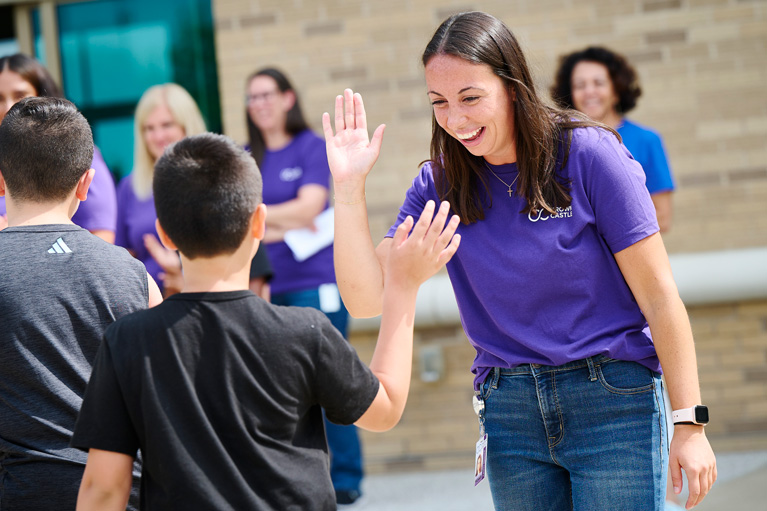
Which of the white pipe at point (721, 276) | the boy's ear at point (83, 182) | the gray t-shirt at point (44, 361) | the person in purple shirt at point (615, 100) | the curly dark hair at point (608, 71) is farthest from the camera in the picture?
the white pipe at point (721, 276)

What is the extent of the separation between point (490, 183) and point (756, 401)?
3.64m

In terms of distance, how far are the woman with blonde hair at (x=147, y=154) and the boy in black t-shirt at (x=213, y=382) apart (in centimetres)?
242

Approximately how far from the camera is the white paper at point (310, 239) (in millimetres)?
4520

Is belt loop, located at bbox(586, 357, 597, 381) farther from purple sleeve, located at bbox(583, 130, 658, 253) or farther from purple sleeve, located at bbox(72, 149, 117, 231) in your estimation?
purple sleeve, located at bbox(72, 149, 117, 231)

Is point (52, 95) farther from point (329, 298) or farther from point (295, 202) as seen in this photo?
point (329, 298)

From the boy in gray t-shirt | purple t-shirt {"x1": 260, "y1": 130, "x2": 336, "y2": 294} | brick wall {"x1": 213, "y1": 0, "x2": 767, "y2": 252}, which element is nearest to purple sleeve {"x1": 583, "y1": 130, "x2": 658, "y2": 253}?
the boy in gray t-shirt

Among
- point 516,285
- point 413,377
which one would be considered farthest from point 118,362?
point 413,377

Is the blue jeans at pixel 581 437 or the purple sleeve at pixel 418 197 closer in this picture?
the blue jeans at pixel 581 437

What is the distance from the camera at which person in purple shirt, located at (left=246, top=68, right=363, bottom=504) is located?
4.55m

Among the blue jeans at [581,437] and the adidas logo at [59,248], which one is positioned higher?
the adidas logo at [59,248]

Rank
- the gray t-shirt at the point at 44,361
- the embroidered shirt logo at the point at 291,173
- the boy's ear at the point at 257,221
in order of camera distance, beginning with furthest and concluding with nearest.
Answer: the embroidered shirt logo at the point at 291,173
the gray t-shirt at the point at 44,361
the boy's ear at the point at 257,221

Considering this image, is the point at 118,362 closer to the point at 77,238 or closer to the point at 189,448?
the point at 189,448

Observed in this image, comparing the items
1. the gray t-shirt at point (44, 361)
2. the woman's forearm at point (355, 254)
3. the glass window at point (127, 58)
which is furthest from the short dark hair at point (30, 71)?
the glass window at point (127, 58)

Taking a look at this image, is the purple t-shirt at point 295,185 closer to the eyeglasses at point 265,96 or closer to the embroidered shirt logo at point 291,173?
the embroidered shirt logo at point 291,173
